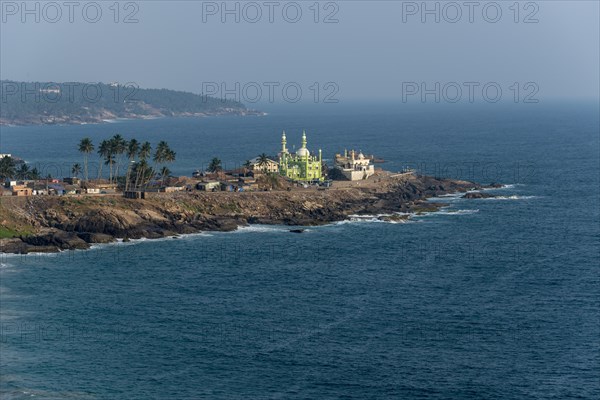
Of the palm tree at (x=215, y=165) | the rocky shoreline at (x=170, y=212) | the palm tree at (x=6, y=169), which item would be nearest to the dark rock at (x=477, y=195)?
the rocky shoreline at (x=170, y=212)

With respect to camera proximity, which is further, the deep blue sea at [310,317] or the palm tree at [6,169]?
the palm tree at [6,169]

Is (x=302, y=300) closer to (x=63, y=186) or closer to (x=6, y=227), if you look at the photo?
(x=6, y=227)

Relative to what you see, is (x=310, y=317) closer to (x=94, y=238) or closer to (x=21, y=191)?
(x=94, y=238)

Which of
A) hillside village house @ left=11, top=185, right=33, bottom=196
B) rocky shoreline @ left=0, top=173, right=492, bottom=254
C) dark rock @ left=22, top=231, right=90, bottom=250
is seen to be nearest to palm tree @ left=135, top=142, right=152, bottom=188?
rocky shoreline @ left=0, top=173, right=492, bottom=254

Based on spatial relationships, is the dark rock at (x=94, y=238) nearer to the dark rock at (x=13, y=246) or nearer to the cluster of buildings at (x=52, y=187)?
the dark rock at (x=13, y=246)

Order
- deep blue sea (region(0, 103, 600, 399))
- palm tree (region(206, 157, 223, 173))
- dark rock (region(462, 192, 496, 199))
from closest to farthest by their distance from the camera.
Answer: deep blue sea (region(0, 103, 600, 399)) → dark rock (region(462, 192, 496, 199)) → palm tree (region(206, 157, 223, 173))

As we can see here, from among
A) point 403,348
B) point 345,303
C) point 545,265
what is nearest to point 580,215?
point 545,265

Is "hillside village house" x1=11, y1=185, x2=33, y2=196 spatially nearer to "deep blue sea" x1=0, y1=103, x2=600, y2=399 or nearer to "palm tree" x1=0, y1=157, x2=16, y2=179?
"palm tree" x1=0, y1=157, x2=16, y2=179
